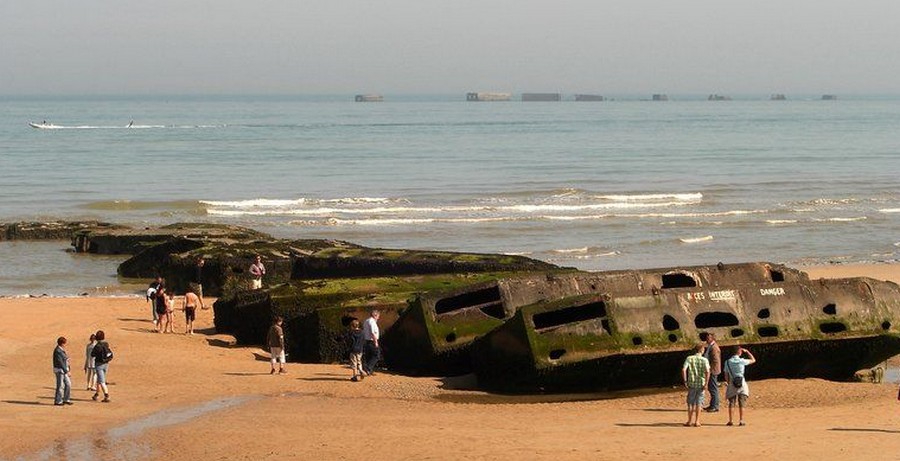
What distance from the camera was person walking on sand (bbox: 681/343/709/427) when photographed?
17.9 meters

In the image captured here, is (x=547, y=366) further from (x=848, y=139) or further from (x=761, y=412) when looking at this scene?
(x=848, y=139)

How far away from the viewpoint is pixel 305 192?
Answer: 64.6 m

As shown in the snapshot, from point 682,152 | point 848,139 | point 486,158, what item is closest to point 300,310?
point 486,158

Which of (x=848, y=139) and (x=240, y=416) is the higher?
(x=848, y=139)

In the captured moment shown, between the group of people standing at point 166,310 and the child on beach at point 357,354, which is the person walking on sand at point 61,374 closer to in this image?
the child on beach at point 357,354

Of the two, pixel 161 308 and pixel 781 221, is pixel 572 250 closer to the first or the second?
pixel 781 221

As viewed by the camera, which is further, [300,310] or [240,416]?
[300,310]

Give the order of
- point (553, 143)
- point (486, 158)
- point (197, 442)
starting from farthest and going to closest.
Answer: point (553, 143)
point (486, 158)
point (197, 442)

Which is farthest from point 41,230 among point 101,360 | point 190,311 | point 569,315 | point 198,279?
point 569,315

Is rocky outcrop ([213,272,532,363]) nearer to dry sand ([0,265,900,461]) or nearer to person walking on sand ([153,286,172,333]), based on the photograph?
dry sand ([0,265,900,461])

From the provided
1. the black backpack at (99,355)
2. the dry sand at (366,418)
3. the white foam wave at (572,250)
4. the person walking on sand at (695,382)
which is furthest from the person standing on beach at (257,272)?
the person walking on sand at (695,382)

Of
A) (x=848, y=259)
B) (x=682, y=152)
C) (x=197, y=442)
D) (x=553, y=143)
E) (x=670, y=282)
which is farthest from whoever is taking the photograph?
(x=553, y=143)

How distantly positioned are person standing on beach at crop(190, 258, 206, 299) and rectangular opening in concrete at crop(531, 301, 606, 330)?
11736 mm

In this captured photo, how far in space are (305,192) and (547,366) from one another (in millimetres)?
45333
